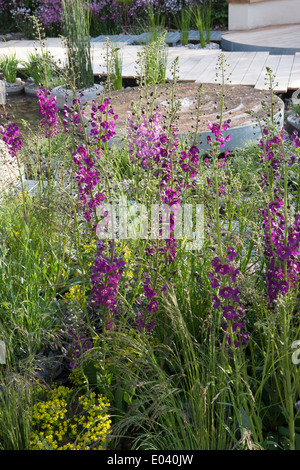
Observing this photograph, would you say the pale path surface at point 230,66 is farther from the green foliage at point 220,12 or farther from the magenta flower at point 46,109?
the magenta flower at point 46,109

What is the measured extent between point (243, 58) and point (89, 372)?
6.41m

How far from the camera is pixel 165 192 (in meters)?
1.95

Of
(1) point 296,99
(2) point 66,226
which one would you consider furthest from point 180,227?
(1) point 296,99

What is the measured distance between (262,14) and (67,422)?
9.18m

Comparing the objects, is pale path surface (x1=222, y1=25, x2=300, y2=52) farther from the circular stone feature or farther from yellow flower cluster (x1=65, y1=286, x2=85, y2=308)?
yellow flower cluster (x1=65, y1=286, x2=85, y2=308)

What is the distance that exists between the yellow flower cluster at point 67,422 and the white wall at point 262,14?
345 inches

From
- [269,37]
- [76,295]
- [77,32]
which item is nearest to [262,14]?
[269,37]

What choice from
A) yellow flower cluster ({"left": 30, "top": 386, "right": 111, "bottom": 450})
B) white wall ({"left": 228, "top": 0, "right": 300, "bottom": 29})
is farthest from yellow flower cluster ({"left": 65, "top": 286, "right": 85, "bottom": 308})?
white wall ({"left": 228, "top": 0, "right": 300, "bottom": 29})

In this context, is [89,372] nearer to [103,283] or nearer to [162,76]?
[103,283]

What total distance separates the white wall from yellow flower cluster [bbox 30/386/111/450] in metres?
8.75

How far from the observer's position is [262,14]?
32.2 feet

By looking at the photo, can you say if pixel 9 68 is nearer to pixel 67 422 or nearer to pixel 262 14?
pixel 262 14

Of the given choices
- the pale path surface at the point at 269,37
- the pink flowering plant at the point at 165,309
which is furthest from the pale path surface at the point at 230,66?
the pink flowering plant at the point at 165,309

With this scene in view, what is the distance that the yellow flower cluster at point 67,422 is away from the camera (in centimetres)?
192
